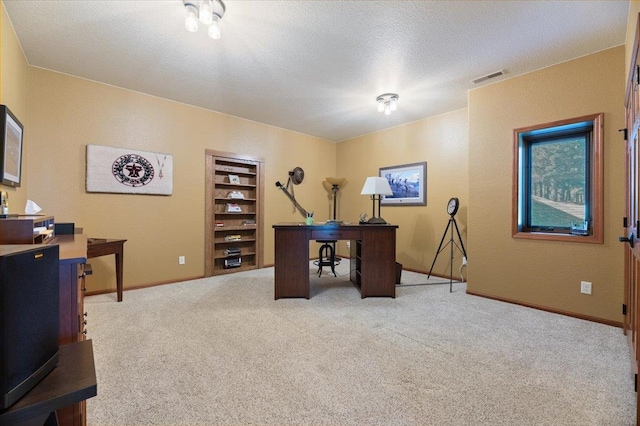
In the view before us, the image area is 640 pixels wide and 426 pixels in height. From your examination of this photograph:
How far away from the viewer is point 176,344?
2.13 meters

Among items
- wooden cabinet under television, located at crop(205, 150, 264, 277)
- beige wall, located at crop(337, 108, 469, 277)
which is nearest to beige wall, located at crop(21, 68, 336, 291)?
wooden cabinet under television, located at crop(205, 150, 264, 277)

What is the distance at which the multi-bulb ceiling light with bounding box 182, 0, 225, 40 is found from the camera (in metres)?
1.92

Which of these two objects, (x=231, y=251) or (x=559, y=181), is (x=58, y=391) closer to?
(x=231, y=251)

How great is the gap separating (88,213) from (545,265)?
5095 mm

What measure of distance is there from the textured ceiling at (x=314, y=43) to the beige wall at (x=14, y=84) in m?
0.11

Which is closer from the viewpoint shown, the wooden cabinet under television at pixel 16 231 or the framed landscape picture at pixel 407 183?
the wooden cabinet under television at pixel 16 231

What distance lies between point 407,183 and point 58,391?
15.7 feet

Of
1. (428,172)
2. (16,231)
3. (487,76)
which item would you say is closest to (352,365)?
(16,231)

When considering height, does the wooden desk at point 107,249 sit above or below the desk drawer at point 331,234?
below

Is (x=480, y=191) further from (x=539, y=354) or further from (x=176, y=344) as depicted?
(x=176, y=344)

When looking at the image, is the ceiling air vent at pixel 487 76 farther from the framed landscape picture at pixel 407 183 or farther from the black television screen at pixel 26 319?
the black television screen at pixel 26 319

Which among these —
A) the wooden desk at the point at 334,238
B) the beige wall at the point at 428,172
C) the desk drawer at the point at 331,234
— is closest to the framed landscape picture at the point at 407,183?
the beige wall at the point at 428,172

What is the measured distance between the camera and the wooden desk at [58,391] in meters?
0.66

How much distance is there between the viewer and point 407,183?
16.0 feet
